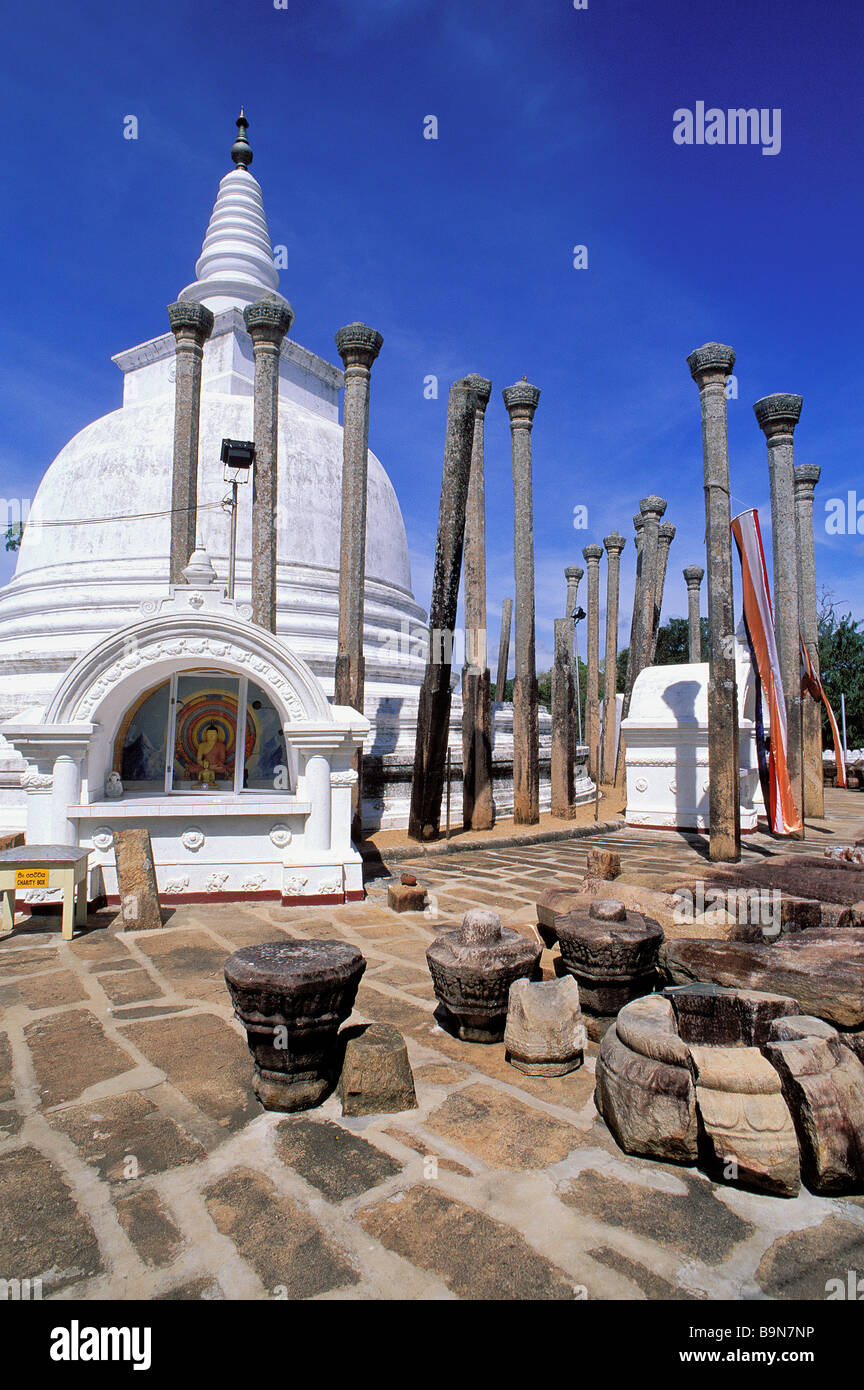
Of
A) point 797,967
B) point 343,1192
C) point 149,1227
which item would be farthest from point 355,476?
point 149,1227

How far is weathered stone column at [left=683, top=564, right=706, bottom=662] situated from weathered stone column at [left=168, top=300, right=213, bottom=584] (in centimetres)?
1337

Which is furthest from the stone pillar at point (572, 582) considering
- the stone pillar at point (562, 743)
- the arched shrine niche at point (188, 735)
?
the arched shrine niche at point (188, 735)

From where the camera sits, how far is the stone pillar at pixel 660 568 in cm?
1623

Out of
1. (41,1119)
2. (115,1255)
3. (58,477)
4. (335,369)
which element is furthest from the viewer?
(335,369)

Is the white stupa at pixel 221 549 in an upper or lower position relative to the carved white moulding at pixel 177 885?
upper

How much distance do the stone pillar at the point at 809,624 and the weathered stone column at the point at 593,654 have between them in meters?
4.69

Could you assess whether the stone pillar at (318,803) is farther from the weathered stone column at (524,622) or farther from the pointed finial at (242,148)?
the pointed finial at (242,148)

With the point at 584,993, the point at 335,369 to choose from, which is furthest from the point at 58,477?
the point at 584,993

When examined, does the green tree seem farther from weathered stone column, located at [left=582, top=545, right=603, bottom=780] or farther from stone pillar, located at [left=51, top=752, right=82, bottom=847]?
stone pillar, located at [left=51, top=752, right=82, bottom=847]

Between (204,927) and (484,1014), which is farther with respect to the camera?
(204,927)
